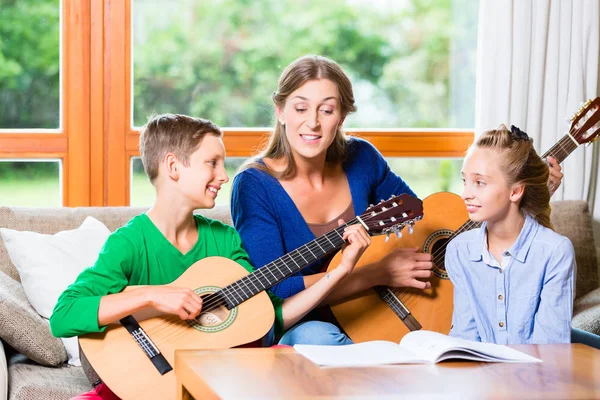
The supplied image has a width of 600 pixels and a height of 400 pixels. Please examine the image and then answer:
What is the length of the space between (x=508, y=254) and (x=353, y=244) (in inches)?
15.9

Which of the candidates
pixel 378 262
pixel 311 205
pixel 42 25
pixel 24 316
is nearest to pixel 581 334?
pixel 378 262

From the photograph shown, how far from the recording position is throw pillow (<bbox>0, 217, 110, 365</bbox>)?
8.07ft

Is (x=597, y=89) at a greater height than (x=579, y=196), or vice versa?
(x=597, y=89)

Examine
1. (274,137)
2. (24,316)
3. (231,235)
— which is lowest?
(24,316)

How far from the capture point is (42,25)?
11.0 ft

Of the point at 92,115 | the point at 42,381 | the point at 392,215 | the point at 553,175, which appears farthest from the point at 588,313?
the point at 92,115

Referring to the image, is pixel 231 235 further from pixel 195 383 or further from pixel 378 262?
pixel 195 383

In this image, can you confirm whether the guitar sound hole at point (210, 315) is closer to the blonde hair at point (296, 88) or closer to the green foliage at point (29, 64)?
the blonde hair at point (296, 88)

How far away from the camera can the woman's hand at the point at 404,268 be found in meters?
2.35

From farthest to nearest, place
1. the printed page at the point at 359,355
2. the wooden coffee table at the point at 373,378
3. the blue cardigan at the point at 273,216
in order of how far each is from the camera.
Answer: the blue cardigan at the point at 273,216 < the printed page at the point at 359,355 < the wooden coffee table at the point at 373,378

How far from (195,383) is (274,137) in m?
1.19

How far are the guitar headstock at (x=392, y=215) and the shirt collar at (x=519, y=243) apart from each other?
18cm

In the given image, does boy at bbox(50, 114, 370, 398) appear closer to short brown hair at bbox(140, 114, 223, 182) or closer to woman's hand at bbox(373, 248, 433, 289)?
short brown hair at bbox(140, 114, 223, 182)

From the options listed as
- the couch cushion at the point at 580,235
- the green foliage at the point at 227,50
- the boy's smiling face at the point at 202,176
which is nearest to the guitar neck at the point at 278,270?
the boy's smiling face at the point at 202,176
